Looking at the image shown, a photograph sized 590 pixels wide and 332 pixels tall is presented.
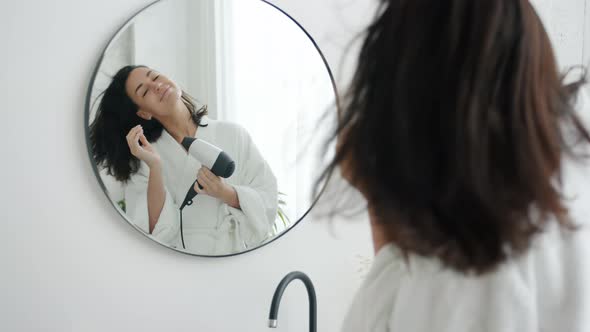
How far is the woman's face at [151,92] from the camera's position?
55.7 inches

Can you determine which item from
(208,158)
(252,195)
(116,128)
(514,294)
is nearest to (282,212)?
(252,195)

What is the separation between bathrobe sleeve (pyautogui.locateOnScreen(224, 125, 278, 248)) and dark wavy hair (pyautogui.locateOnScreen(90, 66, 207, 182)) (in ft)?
0.75

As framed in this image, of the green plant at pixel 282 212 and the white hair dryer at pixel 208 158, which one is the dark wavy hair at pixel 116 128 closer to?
the white hair dryer at pixel 208 158

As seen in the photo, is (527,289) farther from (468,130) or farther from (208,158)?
(208,158)

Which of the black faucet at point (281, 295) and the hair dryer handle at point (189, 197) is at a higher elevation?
the hair dryer handle at point (189, 197)

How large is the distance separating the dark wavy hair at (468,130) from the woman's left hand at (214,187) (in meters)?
0.88

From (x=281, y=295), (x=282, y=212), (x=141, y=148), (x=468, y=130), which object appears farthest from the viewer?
(x=282, y=212)

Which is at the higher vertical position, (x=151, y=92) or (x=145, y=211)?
(x=151, y=92)

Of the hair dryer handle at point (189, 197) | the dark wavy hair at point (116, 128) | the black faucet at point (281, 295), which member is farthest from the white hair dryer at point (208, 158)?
the black faucet at point (281, 295)

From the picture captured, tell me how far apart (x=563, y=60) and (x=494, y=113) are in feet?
4.10

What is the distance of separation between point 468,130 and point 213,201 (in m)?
0.98

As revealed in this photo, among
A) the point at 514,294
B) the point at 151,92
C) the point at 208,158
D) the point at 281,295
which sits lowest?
the point at 281,295

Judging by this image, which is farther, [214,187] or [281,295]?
[214,187]

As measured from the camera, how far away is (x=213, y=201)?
1461mm
